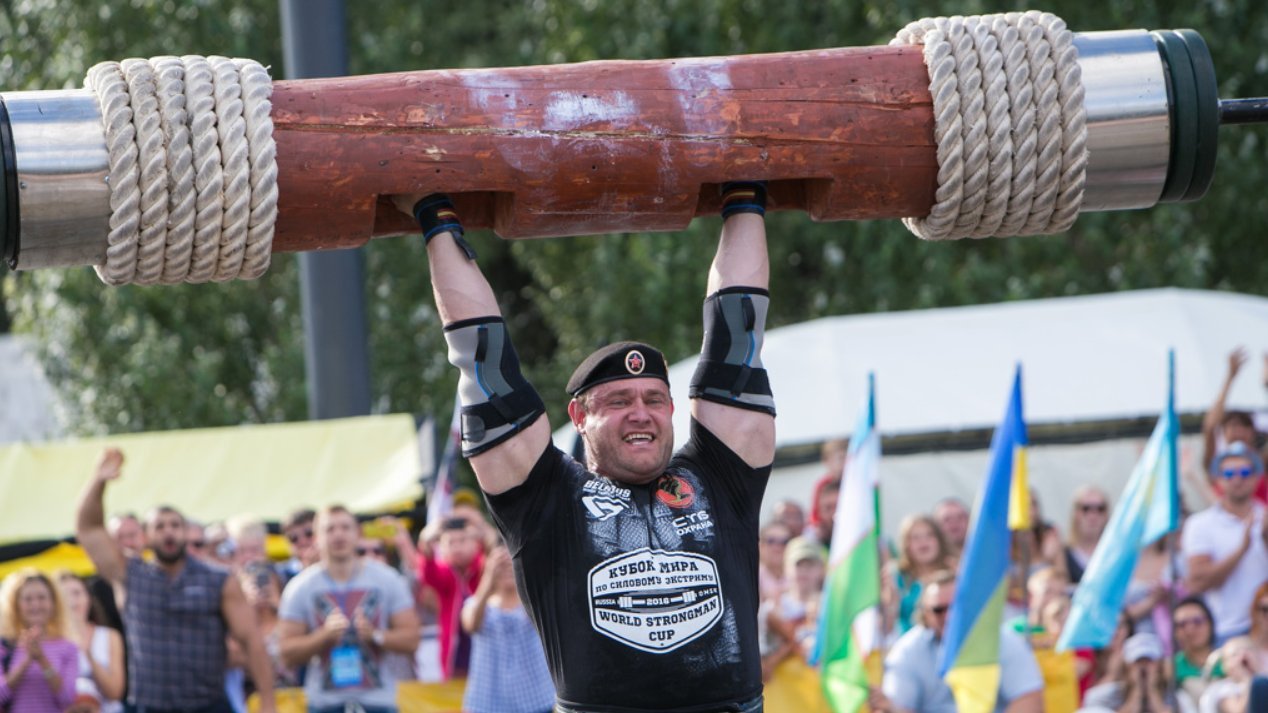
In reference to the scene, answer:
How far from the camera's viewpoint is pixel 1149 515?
7844mm

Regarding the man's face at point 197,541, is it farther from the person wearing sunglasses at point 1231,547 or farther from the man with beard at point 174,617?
the person wearing sunglasses at point 1231,547

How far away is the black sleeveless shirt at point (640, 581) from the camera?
12.1 feet

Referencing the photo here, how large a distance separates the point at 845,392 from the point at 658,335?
394 cm

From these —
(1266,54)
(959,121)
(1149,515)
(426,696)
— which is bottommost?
(426,696)

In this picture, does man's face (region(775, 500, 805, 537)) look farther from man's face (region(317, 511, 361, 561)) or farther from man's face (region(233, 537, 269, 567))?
man's face (region(233, 537, 269, 567))

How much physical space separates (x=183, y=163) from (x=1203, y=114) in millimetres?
1860

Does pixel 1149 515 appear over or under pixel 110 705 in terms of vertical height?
over

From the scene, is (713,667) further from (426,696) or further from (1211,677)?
(426,696)

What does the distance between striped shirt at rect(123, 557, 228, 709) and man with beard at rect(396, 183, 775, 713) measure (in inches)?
172

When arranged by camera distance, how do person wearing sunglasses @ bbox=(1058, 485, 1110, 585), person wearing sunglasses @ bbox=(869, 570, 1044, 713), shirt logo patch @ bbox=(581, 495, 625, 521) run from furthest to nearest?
person wearing sunglasses @ bbox=(1058, 485, 1110, 585) < person wearing sunglasses @ bbox=(869, 570, 1044, 713) < shirt logo patch @ bbox=(581, 495, 625, 521)

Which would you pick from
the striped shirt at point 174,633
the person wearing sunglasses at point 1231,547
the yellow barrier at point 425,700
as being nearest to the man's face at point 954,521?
the person wearing sunglasses at point 1231,547

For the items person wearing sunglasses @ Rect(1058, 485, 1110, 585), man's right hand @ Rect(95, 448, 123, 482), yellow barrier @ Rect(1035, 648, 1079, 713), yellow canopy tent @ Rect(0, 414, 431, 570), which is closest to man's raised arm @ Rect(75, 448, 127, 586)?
man's right hand @ Rect(95, 448, 123, 482)

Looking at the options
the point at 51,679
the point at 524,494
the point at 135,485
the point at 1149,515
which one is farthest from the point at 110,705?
the point at 524,494

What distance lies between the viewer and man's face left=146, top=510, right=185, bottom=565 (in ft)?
26.0
